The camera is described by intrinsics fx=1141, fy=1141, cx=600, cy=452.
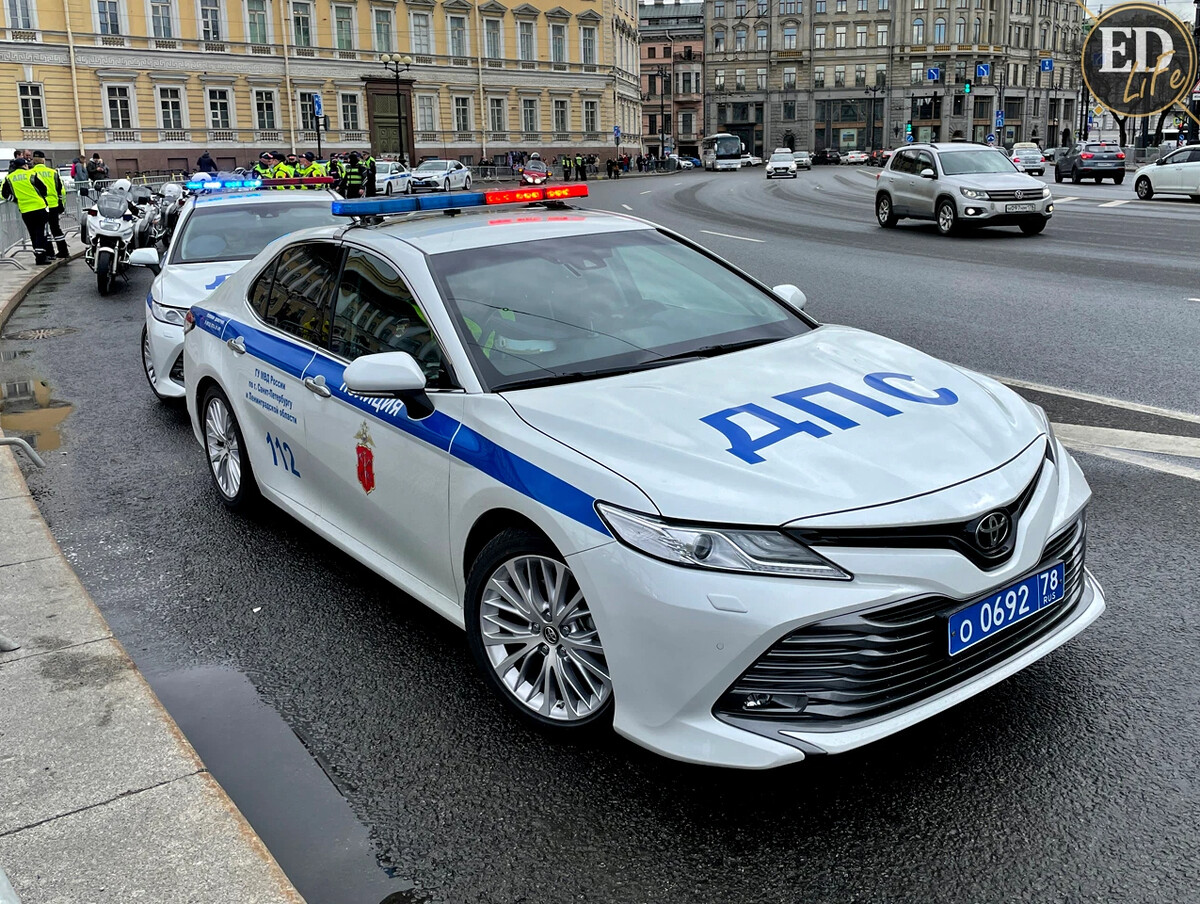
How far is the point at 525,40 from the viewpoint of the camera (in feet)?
245

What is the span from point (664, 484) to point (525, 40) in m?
76.6

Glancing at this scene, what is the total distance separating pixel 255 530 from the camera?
568 cm

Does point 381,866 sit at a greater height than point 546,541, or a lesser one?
lesser

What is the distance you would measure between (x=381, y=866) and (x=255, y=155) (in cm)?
6637

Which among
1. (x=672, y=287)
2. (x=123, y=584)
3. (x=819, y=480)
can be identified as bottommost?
(x=123, y=584)

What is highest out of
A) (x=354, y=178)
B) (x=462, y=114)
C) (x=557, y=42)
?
(x=557, y=42)

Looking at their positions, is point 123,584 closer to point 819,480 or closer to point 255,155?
point 819,480

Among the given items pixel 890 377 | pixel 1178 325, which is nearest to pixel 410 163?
pixel 1178 325

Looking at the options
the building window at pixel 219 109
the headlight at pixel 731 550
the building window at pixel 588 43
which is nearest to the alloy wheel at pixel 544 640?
the headlight at pixel 731 550

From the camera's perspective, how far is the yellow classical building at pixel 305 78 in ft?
188

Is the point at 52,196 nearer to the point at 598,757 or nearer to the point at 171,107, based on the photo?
the point at 598,757

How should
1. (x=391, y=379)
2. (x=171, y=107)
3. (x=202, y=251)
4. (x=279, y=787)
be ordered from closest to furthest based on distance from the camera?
1. (x=279, y=787)
2. (x=391, y=379)
3. (x=202, y=251)
4. (x=171, y=107)

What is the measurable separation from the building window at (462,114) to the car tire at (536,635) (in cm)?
7192

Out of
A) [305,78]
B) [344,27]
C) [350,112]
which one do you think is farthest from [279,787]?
[344,27]
